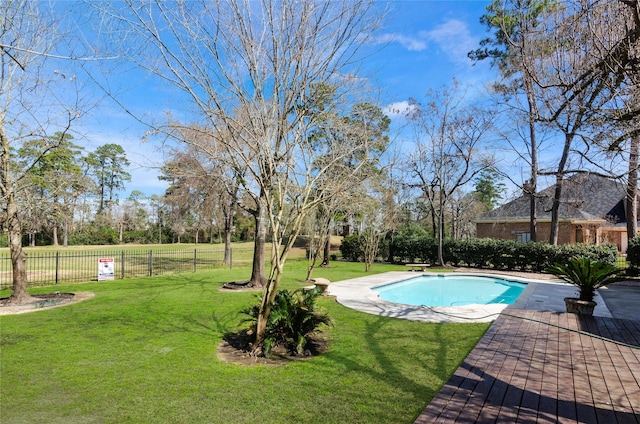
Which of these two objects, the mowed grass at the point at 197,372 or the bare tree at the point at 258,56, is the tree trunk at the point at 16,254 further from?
the bare tree at the point at 258,56

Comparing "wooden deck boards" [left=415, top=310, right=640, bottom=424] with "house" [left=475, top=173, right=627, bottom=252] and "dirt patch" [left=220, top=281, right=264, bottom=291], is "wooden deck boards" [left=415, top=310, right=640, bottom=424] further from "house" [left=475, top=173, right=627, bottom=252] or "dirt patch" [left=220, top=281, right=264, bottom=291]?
"house" [left=475, top=173, right=627, bottom=252]

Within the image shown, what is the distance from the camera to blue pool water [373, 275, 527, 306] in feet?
34.6

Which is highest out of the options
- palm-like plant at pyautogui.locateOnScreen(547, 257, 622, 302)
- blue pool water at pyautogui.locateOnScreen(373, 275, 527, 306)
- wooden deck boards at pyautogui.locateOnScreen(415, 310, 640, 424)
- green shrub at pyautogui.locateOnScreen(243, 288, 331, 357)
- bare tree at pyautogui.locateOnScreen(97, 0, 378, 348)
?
bare tree at pyautogui.locateOnScreen(97, 0, 378, 348)

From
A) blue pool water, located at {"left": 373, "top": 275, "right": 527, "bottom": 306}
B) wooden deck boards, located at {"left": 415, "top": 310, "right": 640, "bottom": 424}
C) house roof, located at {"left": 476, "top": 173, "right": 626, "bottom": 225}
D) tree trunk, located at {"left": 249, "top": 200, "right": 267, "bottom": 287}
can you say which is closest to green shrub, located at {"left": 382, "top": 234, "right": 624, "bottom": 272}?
blue pool water, located at {"left": 373, "top": 275, "right": 527, "bottom": 306}

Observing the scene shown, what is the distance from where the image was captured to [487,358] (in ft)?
14.8

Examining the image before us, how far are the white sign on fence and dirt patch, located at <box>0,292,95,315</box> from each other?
9.62 feet

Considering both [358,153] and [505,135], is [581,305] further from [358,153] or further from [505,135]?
[505,135]

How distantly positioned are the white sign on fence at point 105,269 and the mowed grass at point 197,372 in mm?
5190

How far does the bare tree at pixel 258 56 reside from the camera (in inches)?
170

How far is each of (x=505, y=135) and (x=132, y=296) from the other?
53.0 ft

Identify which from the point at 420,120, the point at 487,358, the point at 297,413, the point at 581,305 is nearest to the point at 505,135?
the point at 420,120

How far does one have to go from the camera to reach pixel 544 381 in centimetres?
376

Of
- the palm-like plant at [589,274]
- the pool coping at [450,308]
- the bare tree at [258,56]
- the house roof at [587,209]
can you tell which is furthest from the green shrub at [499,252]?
the bare tree at [258,56]

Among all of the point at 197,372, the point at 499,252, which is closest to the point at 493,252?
the point at 499,252
